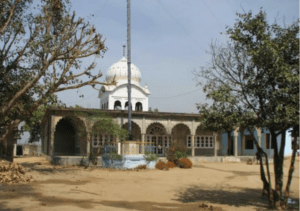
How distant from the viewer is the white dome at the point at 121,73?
33438 mm

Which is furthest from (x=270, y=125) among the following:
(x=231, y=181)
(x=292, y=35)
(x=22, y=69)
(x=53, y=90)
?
(x=22, y=69)

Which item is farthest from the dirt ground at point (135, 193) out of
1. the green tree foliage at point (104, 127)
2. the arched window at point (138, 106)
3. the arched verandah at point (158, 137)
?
the arched window at point (138, 106)

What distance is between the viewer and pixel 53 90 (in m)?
16.8

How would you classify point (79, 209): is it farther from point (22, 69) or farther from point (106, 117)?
point (106, 117)

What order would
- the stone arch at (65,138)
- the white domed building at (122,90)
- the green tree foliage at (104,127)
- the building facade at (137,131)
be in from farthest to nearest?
the white domed building at (122,90)
the stone arch at (65,138)
the building facade at (137,131)
the green tree foliage at (104,127)

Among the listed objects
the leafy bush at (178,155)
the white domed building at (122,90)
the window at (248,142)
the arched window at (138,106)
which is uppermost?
the white domed building at (122,90)

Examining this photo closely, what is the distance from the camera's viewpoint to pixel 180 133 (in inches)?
1191

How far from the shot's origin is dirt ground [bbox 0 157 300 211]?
31.2ft

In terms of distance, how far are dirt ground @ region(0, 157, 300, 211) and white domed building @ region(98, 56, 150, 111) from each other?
16.0 metres

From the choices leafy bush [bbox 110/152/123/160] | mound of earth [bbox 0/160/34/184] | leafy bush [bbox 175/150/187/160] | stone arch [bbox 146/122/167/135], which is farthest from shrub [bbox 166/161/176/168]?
mound of earth [bbox 0/160/34/184]

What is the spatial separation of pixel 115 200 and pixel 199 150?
824 inches

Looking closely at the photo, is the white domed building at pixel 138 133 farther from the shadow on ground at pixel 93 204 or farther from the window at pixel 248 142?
the shadow on ground at pixel 93 204

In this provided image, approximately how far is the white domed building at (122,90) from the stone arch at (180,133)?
5.13 meters

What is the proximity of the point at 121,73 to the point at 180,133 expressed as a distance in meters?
8.49
